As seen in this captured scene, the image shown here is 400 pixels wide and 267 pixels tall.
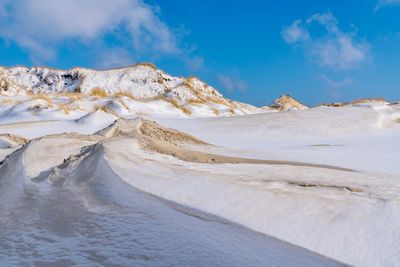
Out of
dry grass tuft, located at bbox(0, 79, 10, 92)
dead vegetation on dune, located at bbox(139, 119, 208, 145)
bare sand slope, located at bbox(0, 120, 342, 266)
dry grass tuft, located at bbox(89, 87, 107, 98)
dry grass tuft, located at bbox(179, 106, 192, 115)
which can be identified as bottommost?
bare sand slope, located at bbox(0, 120, 342, 266)

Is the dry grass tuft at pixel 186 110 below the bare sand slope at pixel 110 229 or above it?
above

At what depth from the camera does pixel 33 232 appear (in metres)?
2.30

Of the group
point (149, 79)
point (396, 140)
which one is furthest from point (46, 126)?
point (149, 79)

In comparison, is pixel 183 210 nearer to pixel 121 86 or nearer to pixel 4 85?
pixel 121 86

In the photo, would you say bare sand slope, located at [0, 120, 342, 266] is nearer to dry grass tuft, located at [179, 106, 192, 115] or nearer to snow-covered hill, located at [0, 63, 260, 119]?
snow-covered hill, located at [0, 63, 260, 119]

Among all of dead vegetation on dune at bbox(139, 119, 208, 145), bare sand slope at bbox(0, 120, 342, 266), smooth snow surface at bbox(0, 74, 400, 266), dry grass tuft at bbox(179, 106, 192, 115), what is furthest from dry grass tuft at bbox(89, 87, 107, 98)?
bare sand slope at bbox(0, 120, 342, 266)

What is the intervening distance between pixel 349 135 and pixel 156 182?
869 centimetres

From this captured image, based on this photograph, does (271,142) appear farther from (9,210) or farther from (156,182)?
(9,210)

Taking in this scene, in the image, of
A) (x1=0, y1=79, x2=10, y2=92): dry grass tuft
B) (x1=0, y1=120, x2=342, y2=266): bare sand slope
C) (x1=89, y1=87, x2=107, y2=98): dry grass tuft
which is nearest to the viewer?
(x1=0, y1=120, x2=342, y2=266): bare sand slope

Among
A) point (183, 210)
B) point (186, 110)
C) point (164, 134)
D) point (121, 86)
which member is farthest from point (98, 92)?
point (183, 210)

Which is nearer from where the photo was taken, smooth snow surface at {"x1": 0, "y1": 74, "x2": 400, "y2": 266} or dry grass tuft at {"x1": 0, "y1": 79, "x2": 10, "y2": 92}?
smooth snow surface at {"x1": 0, "y1": 74, "x2": 400, "y2": 266}

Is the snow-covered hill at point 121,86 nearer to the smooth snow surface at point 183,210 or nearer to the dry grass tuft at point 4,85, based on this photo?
the dry grass tuft at point 4,85

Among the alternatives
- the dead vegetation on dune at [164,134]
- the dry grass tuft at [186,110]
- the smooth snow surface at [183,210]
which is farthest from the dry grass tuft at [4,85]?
the smooth snow surface at [183,210]

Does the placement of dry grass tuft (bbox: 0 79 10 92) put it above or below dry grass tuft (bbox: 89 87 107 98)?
below
